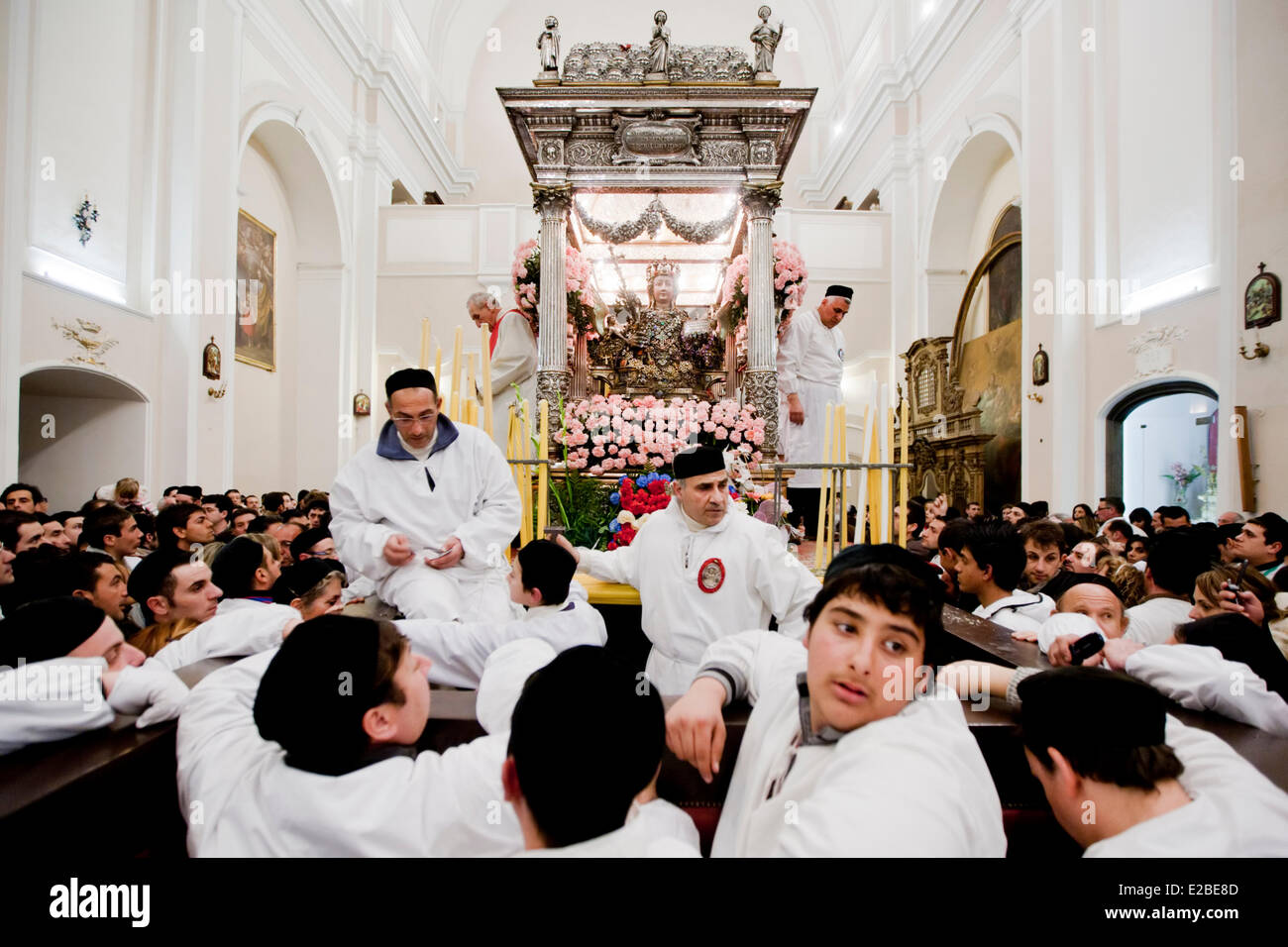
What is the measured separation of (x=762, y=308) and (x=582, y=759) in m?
5.49

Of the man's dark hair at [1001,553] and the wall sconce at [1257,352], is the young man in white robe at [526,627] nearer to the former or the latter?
the man's dark hair at [1001,553]

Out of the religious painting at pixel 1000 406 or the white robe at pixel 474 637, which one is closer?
the white robe at pixel 474 637

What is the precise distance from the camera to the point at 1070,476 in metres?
8.65

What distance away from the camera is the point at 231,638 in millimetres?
2318

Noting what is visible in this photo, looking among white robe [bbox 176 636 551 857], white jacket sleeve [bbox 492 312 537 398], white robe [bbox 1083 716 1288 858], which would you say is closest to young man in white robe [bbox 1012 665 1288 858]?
white robe [bbox 1083 716 1288 858]

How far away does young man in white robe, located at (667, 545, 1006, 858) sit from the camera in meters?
1.11

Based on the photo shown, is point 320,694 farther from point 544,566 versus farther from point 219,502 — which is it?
point 219,502

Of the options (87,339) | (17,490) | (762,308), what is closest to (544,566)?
(762,308)

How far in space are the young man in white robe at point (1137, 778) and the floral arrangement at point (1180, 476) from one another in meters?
10.8

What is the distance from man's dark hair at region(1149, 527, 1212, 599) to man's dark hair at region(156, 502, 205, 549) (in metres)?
5.30

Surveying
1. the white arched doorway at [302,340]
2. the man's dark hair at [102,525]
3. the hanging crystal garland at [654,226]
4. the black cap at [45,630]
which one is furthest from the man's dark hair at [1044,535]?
the white arched doorway at [302,340]

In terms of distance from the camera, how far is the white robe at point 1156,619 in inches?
115
